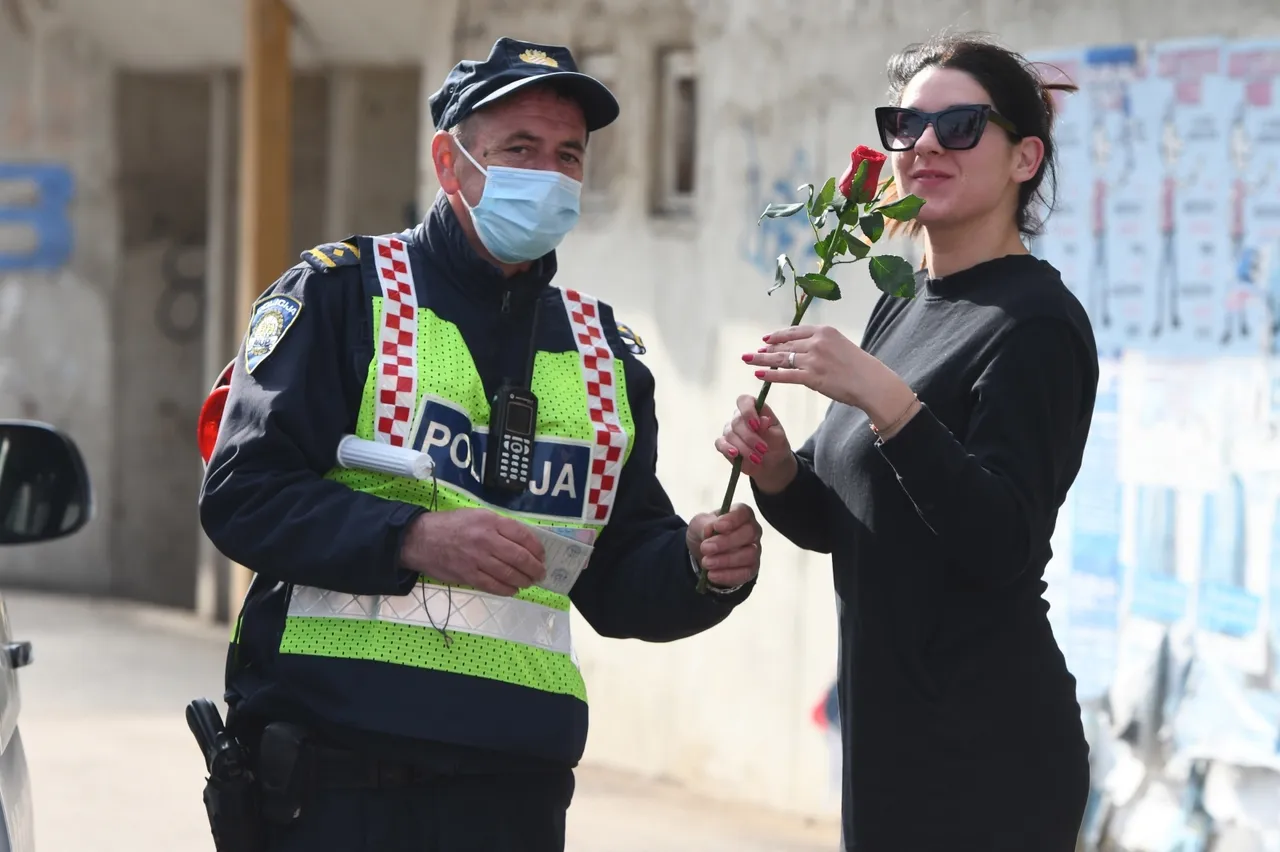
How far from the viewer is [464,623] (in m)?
2.94

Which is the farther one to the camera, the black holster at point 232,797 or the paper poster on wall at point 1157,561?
the paper poster on wall at point 1157,561

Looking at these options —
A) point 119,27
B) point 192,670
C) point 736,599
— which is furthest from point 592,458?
point 119,27

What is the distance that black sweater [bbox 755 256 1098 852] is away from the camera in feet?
8.61

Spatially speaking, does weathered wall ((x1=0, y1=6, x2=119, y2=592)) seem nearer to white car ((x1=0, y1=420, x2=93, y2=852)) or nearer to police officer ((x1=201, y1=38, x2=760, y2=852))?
white car ((x1=0, y1=420, x2=93, y2=852))

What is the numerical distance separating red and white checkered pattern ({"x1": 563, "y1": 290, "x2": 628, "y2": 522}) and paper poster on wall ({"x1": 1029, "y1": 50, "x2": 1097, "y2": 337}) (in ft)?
9.71

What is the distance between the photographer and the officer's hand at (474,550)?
9.12ft

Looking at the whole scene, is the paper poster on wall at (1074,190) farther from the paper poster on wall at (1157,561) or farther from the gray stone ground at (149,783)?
the gray stone ground at (149,783)

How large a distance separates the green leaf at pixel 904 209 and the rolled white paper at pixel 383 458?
79 cm

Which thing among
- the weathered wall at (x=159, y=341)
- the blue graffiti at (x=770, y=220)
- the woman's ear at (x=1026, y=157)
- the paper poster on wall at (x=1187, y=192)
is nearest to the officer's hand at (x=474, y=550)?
the woman's ear at (x=1026, y=157)

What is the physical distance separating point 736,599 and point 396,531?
620mm

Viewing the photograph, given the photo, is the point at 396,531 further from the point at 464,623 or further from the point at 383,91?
the point at 383,91

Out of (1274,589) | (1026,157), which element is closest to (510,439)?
(1026,157)

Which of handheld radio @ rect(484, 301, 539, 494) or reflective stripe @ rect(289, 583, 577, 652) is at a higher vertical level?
handheld radio @ rect(484, 301, 539, 494)

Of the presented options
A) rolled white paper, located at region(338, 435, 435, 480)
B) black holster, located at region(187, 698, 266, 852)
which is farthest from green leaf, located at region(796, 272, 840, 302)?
black holster, located at region(187, 698, 266, 852)
